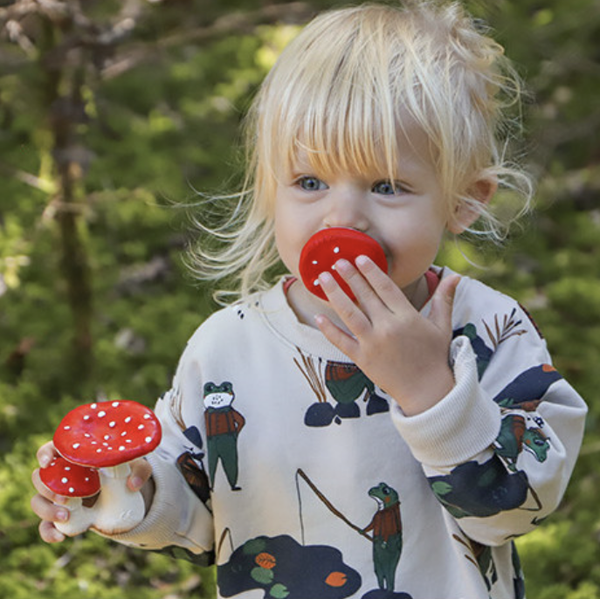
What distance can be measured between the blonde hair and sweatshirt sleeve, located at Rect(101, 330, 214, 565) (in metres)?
0.32

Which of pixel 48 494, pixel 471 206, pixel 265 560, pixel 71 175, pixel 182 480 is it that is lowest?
pixel 71 175

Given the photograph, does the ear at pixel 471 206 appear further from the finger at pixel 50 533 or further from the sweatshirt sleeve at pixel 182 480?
the finger at pixel 50 533

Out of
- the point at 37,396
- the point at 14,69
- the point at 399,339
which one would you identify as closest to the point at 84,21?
the point at 14,69

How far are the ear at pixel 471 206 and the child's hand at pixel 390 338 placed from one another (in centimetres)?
26

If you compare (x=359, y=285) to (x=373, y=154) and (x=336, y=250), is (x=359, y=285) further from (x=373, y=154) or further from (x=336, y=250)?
(x=373, y=154)

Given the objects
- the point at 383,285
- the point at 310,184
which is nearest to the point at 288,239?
the point at 310,184

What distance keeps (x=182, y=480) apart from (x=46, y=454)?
0.75 feet

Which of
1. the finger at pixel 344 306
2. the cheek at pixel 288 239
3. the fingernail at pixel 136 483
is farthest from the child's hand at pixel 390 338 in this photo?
the fingernail at pixel 136 483

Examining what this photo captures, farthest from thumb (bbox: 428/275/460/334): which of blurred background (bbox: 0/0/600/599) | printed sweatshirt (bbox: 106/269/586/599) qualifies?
blurred background (bbox: 0/0/600/599)

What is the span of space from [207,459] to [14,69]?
1717 mm

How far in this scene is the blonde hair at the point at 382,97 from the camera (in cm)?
129

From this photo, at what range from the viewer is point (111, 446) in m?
1.20

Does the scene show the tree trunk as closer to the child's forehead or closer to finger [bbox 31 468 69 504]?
the child's forehead

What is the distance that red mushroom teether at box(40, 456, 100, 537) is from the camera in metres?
1.24
